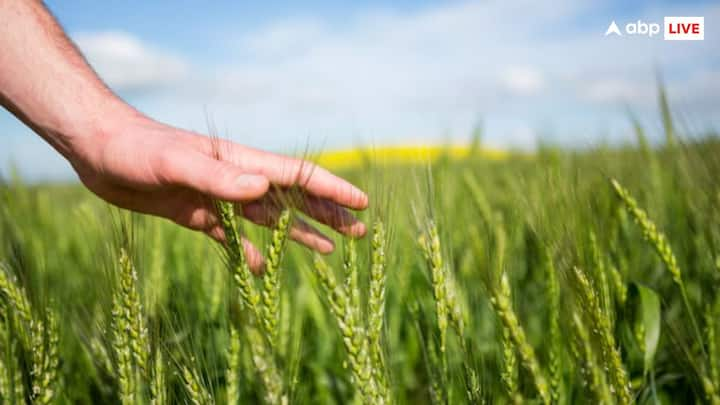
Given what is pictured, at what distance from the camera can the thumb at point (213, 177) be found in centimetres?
104

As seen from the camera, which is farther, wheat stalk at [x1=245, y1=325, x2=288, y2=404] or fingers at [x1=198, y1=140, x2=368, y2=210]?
fingers at [x1=198, y1=140, x2=368, y2=210]

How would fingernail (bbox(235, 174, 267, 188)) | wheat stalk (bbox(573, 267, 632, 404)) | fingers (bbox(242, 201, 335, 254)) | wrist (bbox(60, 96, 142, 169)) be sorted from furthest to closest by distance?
wrist (bbox(60, 96, 142, 169)), fingers (bbox(242, 201, 335, 254)), fingernail (bbox(235, 174, 267, 188)), wheat stalk (bbox(573, 267, 632, 404))

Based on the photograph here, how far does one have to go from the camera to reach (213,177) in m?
1.07

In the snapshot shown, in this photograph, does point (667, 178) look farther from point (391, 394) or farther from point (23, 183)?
→ point (23, 183)

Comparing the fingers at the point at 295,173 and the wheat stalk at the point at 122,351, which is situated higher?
the fingers at the point at 295,173

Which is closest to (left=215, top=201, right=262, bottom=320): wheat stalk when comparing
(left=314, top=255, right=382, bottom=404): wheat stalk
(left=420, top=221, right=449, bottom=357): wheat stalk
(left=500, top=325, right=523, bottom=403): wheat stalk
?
(left=314, top=255, right=382, bottom=404): wheat stalk

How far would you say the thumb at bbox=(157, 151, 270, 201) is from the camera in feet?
3.41

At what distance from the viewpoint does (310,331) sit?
6.26ft

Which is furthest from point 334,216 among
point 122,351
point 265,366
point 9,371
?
point 9,371

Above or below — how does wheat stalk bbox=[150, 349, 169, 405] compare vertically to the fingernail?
below

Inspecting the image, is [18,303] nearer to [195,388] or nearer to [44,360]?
[44,360]

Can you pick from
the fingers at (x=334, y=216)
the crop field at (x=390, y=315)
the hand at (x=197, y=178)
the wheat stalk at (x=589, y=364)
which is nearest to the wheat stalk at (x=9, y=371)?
the crop field at (x=390, y=315)

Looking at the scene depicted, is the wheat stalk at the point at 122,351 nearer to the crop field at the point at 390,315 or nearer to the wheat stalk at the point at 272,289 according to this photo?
the crop field at the point at 390,315

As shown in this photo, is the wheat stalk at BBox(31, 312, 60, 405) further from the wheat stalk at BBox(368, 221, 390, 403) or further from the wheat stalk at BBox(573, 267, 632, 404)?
the wheat stalk at BBox(573, 267, 632, 404)
